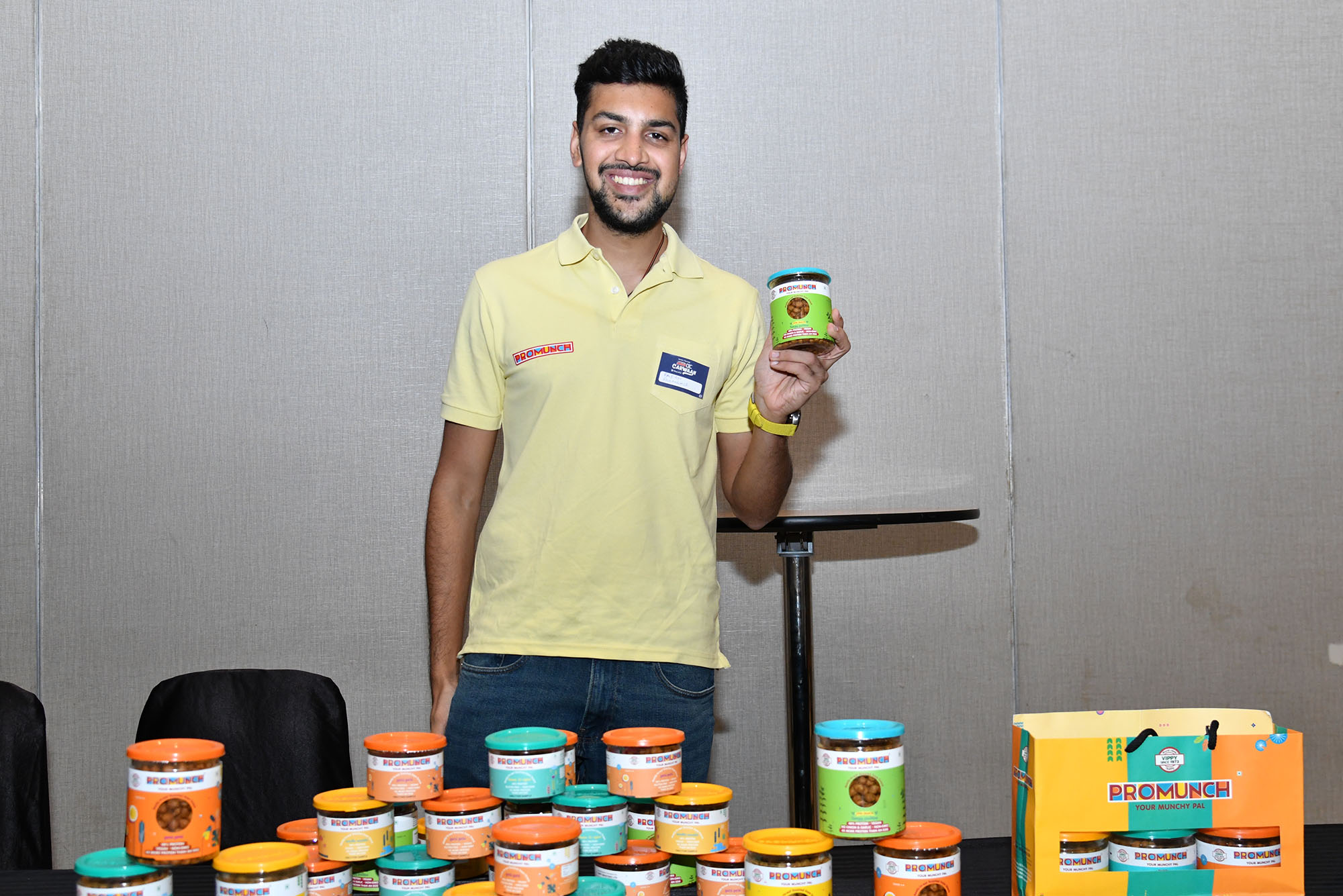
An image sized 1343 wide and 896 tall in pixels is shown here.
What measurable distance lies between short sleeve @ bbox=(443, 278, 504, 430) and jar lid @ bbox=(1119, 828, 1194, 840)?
120 centimetres

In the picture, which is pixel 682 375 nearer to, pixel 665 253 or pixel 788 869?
pixel 665 253

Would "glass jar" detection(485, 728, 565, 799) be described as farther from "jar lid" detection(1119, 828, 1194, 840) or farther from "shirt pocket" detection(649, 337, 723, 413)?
"shirt pocket" detection(649, 337, 723, 413)

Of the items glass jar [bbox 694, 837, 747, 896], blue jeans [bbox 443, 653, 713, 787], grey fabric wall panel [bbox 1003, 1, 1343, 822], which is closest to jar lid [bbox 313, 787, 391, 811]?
glass jar [bbox 694, 837, 747, 896]

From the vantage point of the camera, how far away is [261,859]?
1.02 metres

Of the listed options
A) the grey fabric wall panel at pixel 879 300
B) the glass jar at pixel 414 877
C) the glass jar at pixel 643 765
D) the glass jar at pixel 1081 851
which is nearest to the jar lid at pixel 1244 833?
the glass jar at pixel 1081 851

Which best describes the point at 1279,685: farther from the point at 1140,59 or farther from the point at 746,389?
the point at 746,389

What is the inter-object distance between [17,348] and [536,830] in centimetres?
253

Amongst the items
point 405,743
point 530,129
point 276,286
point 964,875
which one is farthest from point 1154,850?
point 276,286

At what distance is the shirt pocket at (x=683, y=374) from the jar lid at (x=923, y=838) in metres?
0.85

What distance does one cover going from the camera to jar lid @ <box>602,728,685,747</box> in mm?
1190

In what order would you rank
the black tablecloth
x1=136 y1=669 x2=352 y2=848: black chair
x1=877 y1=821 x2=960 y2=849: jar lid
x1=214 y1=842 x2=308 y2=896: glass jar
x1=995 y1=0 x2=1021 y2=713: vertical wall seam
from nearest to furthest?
1. x1=214 y1=842 x2=308 y2=896: glass jar
2. x1=877 y1=821 x2=960 y2=849: jar lid
3. the black tablecloth
4. x1=136 y1=669 x2=352 y2=848: black chair
5. x1=995 y1=0 x2=1021 y2=713: vertical wall seam

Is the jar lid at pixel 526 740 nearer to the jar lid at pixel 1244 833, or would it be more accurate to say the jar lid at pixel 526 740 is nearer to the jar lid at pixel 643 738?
the jar lid at pixel 643 738

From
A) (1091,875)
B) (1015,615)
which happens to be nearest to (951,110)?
(1015,615)

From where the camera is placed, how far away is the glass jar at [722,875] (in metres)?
1.11
